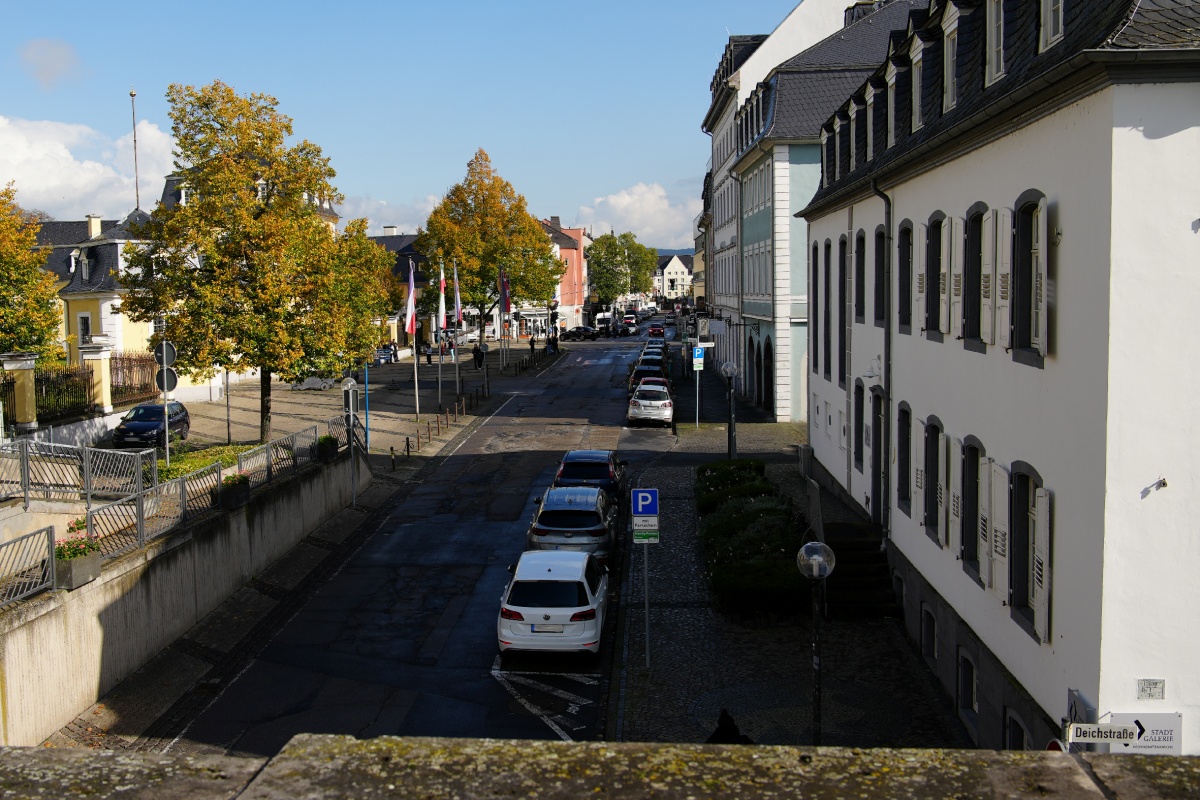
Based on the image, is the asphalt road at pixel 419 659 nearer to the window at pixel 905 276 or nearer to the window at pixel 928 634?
the window at pixel 928 634

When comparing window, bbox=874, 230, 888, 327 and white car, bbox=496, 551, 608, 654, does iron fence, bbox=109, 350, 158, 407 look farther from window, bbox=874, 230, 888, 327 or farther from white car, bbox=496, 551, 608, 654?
window, bbox=874, 230, 888, 327

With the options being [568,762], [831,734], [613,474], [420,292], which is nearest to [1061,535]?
[831,734]

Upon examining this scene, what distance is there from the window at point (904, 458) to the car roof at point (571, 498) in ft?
19.2

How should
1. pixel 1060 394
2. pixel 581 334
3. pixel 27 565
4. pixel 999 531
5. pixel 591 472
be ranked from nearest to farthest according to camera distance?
pixel 1060 394 → pixel 999 531 → pixel 27 565 → pixel 591 472 → pixel 581 334

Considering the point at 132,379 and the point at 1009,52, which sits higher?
the point at 1009,52

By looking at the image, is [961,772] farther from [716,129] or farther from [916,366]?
[716,129]

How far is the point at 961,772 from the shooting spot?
507cm

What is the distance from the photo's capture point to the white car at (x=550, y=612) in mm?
15492

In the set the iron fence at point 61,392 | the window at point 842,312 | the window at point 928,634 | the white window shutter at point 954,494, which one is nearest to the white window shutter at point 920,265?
the white window shutter at point 954,494

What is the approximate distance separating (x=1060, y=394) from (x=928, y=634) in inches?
251

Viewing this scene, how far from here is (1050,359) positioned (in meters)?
10.2

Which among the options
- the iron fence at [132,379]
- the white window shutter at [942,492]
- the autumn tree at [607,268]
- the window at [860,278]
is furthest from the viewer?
the autumn tree at [607,268]

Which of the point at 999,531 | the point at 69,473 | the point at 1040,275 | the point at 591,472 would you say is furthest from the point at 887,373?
the point at 69,473

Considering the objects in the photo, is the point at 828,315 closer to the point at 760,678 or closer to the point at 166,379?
the point at 760,678
